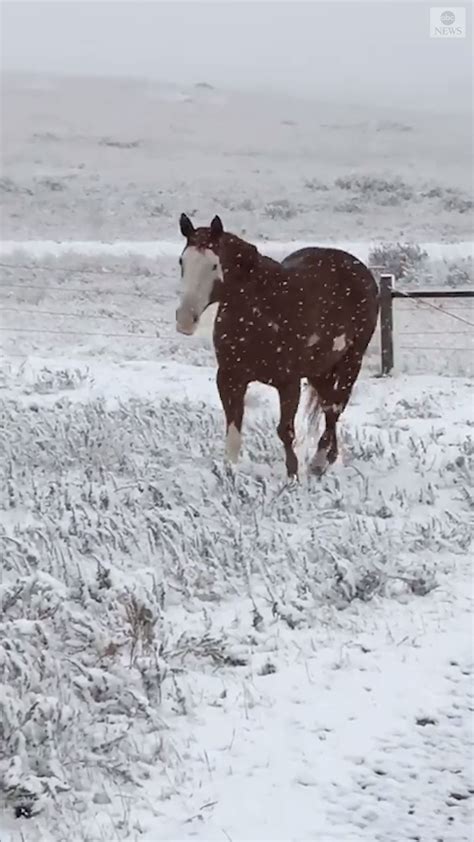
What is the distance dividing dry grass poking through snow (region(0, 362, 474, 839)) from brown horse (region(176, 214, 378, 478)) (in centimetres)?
59

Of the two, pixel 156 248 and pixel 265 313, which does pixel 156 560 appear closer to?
pixel 265 313

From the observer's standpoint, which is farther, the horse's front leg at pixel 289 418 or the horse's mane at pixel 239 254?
the horse's front leg at pixel 289 418

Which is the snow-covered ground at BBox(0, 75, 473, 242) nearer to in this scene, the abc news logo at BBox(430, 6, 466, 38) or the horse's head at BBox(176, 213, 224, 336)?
the abc news logo at BBox(430, 6, 466, 38)

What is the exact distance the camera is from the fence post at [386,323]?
11.3 meters

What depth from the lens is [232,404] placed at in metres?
6.14

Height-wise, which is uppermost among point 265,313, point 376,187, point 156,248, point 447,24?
point 447,24

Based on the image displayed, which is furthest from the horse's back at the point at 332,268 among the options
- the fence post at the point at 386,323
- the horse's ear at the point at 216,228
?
the fence post at the point at 386,323

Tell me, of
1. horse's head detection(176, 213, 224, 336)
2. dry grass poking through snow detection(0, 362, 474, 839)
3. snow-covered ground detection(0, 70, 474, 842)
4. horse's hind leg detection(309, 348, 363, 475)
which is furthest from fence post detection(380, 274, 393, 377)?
horse's head detection(176, 213, 224, 336)

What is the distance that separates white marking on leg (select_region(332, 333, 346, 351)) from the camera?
6.53 meters

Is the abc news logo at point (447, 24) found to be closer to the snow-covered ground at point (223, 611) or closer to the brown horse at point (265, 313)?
the snow-covered ground at point (223, 611)

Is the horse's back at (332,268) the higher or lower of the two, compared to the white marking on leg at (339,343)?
higher

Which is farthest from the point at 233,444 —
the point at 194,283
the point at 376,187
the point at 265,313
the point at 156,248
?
the point at 376,187

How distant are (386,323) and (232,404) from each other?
560 cm

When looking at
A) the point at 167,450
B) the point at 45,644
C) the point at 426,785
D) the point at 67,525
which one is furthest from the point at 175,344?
the point at 426,785
